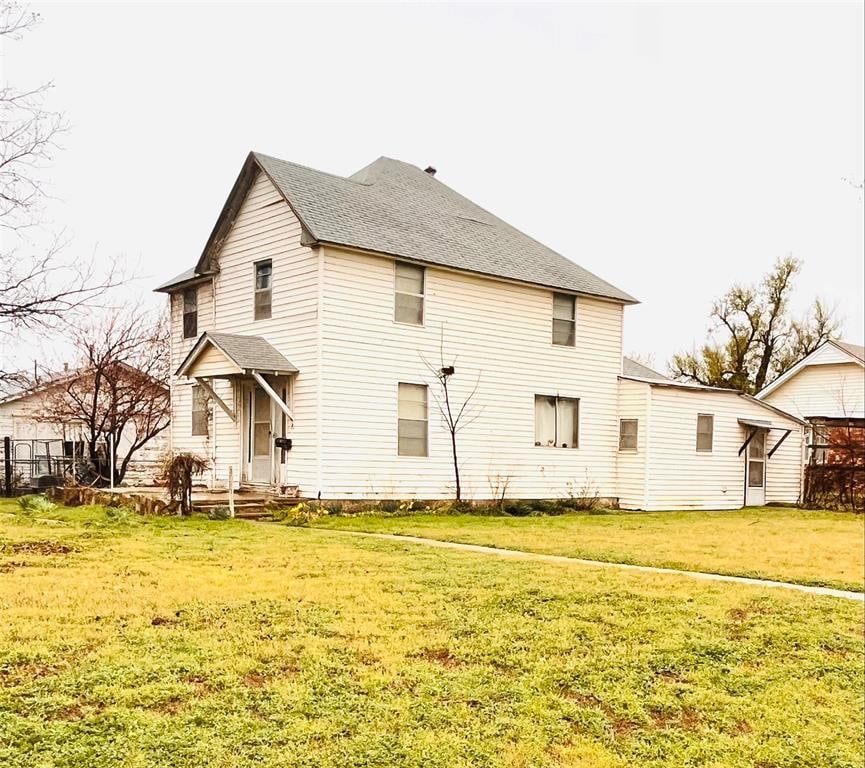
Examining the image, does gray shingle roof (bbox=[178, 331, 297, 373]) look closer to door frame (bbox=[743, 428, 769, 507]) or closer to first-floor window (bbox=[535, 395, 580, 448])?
first-floor window (bbox=[535, 395, 580, 448])

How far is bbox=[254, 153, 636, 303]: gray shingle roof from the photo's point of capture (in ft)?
58.4

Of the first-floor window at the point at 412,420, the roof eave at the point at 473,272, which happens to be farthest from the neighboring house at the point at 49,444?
the roof eave at the point at 473,272

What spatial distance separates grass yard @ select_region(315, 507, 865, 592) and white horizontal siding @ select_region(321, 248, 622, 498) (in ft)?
5.08

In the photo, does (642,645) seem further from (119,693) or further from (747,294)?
(747,294)

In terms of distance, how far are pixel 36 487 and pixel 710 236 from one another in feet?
118

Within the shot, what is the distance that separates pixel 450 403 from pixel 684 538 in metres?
6.44

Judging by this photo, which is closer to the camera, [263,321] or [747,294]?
[263,321]

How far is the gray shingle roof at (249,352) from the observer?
657 inches

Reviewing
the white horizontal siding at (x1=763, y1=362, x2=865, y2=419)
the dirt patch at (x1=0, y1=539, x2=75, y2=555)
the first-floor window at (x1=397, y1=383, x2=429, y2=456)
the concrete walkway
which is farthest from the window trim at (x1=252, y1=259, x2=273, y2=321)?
the white horizontal siding at (x1=763, y1=362, x2=865, y2=419)

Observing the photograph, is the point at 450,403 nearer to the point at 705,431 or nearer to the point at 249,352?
the point at 249,352

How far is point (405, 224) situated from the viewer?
19.5 meters

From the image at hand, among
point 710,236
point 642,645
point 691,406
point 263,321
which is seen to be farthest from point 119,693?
point 710,236

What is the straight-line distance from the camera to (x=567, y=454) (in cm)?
2112

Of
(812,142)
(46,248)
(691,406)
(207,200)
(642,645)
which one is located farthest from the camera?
(691,406)
